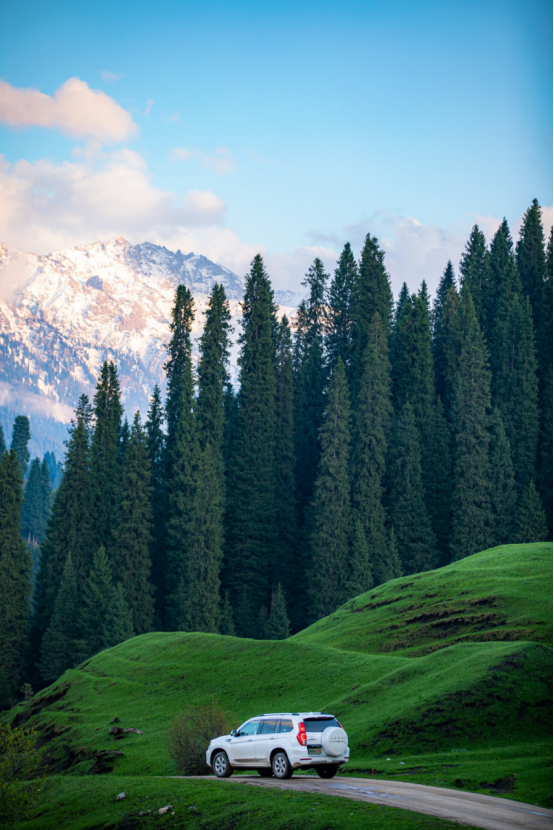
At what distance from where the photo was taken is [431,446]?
274 ft

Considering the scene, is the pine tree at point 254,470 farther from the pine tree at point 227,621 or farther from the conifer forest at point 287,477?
the pine tree at point 227,621

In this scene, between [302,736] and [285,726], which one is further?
[285,726]

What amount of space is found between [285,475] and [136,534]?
1859 cm

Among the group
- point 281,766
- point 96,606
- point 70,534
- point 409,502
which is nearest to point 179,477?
point 70,534

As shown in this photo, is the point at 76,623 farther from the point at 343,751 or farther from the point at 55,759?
Answer: the point at 343,751

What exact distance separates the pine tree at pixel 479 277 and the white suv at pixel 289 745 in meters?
81.5

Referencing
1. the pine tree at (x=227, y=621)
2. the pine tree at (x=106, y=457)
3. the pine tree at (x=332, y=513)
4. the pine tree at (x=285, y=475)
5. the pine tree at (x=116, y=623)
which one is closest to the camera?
the pine tree at (x=116, y=623)

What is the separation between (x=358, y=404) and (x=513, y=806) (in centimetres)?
6662

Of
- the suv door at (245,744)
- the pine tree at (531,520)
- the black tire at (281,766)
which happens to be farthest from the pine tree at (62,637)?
the black tire at (281,766)

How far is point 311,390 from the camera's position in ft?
314

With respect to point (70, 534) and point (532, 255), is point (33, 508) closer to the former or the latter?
point (70, 534)

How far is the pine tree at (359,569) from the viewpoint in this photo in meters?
71.8

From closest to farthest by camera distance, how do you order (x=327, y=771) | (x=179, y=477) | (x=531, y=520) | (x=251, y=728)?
(x=327, y=771) < (x=251, y=728) < (x=531, y=520) < (x=179, y=477)

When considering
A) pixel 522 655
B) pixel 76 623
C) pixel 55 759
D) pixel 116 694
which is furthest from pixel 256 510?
pixel 522 655
